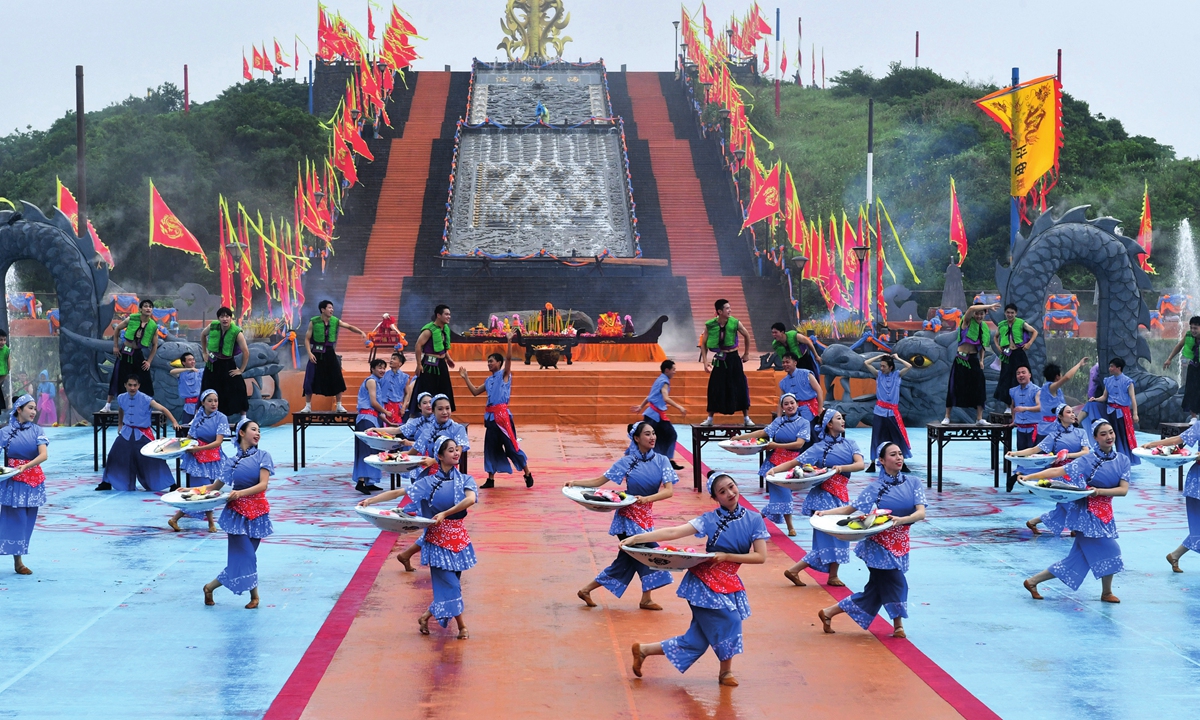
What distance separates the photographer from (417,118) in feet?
171

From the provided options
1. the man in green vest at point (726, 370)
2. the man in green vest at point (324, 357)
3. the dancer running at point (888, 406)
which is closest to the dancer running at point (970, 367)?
the dancer running at point (888, 406)

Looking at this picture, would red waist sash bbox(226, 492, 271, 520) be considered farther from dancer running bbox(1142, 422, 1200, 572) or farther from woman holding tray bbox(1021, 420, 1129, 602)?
dancer running bbox(1142, 422, 1200, 572)

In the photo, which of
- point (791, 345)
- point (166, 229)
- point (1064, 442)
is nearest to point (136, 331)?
point (166, 229)

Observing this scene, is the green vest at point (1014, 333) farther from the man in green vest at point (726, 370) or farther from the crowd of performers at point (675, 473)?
the man in green vest at point (726, 370)

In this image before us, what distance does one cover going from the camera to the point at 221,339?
15.2 m

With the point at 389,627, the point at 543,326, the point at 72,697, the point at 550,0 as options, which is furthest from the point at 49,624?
the point at 550,0

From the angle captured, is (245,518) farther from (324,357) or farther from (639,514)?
(324,357)

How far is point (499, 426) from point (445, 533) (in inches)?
248

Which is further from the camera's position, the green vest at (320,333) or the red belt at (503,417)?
the green vest at (320,333)

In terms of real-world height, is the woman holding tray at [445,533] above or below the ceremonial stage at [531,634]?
above

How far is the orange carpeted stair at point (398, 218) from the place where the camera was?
1409 inches

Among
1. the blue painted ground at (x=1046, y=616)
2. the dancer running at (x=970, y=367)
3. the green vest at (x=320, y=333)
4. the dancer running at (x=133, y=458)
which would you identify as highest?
the green vest at (x=320, y=333)

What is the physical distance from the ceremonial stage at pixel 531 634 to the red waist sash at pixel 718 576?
66cm

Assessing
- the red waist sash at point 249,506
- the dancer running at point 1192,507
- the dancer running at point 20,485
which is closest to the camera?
the red waist sash at point 249,506
